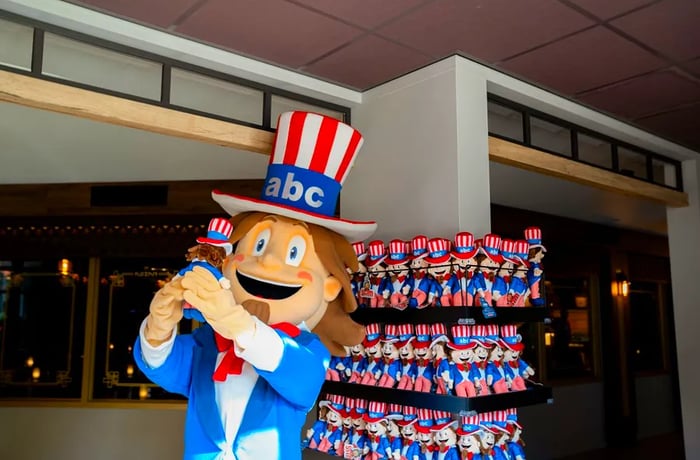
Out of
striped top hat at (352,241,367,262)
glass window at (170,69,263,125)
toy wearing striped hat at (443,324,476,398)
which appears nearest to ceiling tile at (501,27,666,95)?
striped top hat at (352,241,367,262)

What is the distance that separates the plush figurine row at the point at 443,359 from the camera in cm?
265

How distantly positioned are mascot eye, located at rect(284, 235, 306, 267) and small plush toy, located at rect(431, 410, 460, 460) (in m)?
0.89

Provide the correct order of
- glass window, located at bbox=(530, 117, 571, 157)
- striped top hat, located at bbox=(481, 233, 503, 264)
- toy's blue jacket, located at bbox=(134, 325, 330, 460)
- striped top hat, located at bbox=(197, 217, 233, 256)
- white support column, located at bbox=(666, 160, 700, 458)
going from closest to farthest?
striped top hat, located at bbox=(197, 217, 233, 256)
toy's blue jacket, located at bbox=(134, 325, 330, 460)
striped top hat, located at bbox=(481, 233, 503, 264)
glass window, located at bbox=(530, 117, 571, 157)
white support column, located at bbox=(666, 160, 700, 458)

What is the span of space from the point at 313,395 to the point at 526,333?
5531mm

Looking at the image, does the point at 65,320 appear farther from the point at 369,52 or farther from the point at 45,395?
the point at 369,52

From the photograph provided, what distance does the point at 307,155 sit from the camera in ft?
8.79

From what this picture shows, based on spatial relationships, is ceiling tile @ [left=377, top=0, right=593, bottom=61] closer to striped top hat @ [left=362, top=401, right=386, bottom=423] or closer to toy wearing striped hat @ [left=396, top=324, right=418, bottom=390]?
toy wearing striped hat @ [left=396, top=324, right=418, bottom=390]

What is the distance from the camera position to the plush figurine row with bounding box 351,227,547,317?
269cm

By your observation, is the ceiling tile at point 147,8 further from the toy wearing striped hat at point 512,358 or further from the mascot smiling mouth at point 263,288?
the toy wearing striped hat at point 512,358

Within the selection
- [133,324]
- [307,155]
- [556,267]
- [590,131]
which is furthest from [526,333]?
[307,155]

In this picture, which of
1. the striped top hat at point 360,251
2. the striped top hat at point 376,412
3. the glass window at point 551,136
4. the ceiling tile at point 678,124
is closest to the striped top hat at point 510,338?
the striped top hat at point 376,412

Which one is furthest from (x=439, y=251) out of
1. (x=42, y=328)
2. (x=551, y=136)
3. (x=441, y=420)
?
(x=42, y=328)

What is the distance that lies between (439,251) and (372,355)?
61 cm

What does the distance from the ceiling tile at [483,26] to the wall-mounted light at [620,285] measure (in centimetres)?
582
